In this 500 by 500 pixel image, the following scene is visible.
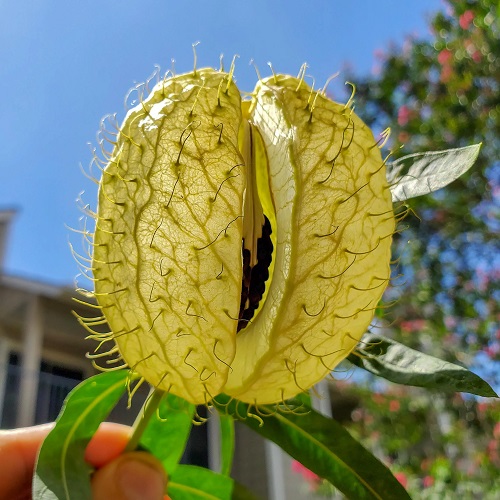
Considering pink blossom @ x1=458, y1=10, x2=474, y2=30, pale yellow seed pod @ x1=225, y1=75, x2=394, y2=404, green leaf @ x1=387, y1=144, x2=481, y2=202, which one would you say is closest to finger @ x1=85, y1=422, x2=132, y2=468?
pale yellow seed pod @ x1=225, y1=75, x2=394, y2=404

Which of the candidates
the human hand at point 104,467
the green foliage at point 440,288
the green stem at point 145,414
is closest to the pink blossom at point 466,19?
the green foliage at point 440,288

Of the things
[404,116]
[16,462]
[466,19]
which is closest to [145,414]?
[16,462]

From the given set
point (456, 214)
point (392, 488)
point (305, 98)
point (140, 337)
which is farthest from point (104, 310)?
point (456, 214)

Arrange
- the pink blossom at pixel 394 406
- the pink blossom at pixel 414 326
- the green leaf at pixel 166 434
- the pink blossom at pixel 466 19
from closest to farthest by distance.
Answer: the green leaf at pixel 166 434 < the pink blossom at pixel 466 19 < the pink blossom at pixel 414 326 < the pink blossom at pixel 394 406

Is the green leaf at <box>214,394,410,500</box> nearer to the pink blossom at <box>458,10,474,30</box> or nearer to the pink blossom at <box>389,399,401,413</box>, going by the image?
the pink blossom at <box>458,10,474,30</box>

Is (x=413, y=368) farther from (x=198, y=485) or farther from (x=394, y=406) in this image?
(x=394, y=406)

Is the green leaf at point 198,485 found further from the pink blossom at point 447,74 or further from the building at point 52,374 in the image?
the pink blossom at point 447,74

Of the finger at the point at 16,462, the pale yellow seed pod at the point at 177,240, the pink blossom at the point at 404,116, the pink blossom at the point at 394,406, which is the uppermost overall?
the pink blossom at the point at 404,116
